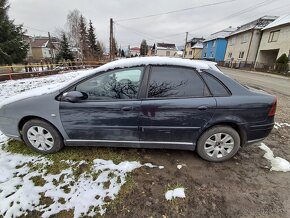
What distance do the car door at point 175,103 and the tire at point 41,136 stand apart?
4.81 feet

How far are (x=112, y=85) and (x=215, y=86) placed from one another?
1.58 m

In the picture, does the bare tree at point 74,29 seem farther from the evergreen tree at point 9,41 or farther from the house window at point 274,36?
the house window at point 274,36

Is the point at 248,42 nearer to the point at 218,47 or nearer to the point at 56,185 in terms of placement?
the point at 218,47

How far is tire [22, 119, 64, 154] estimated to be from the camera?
2861 mm

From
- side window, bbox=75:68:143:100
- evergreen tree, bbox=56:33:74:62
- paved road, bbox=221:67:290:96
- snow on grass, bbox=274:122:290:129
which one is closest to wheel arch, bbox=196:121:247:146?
side window, bbox=75:68:143:100

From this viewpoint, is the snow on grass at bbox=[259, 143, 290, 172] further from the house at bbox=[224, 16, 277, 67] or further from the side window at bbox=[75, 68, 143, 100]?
the house at bbox=[224, 16, 277, 67]

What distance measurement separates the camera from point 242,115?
2.64 metres

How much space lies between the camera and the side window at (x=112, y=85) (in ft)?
8.88

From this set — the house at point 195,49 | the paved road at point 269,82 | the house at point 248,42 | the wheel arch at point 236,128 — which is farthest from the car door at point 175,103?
the house at point 195,49

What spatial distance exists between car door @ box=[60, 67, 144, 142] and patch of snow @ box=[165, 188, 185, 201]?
92 cm

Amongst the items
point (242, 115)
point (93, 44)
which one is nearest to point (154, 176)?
point (242, 115)

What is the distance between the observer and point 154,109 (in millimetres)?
2613

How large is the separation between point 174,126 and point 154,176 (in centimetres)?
80

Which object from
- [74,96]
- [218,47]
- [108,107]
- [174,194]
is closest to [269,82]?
[174,194]
